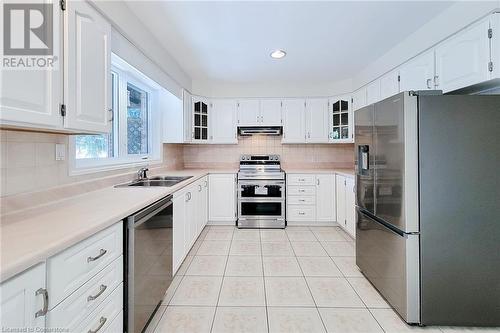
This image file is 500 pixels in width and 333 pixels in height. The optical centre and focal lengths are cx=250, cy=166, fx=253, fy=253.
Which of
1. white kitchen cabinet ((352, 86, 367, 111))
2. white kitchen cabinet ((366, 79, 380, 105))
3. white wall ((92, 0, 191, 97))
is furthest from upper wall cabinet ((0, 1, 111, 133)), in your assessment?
white kitchen cabinet ((352, 86, 367, 111))

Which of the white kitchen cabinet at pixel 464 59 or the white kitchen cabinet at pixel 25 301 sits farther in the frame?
the white kitchen cabinet at pixel 464 59

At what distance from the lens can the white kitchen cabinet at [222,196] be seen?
4004 mm

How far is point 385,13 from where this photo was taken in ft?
6.99

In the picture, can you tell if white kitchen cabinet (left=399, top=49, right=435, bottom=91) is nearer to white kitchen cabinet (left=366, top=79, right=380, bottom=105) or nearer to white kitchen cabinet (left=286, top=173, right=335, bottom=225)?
white kitchen cabinet (left=366, top=79, right=380, bottom=105)

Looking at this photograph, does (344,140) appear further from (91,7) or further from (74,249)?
(74,249)

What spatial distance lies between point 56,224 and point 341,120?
156 inches

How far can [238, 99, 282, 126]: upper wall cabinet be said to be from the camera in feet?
14.0

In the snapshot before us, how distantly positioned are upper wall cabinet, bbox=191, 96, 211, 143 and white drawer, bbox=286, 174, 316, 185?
1.53 metres

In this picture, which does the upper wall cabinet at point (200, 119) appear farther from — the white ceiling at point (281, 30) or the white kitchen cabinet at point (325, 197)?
the white kitchen cabinet at point (325, 197)

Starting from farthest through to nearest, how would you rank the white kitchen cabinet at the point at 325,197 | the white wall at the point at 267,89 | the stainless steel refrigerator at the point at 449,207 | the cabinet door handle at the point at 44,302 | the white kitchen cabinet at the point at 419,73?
the white wall at the point at 267,89, the white kitchen cabinet at the point at 325,197, the white kitchen cabinet at the point at 419,73, the stainless steel refrigerator at the point at 449,207, the cabinet door handle at the point at 44,302

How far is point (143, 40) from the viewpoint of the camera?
89.9 inches

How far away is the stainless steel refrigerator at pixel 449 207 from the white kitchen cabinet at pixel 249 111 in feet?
8.93

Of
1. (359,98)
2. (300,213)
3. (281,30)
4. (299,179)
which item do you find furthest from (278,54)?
(300,213)

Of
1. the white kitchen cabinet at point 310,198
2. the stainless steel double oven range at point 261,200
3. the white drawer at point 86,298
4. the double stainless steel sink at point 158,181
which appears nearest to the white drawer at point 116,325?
the white drawer at point 86,298
